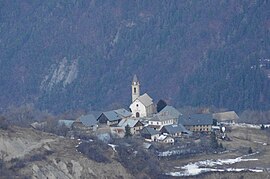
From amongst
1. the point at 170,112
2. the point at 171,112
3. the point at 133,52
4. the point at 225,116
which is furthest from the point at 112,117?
the point at 133,52

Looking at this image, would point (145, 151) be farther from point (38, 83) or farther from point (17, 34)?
point (17, 34)

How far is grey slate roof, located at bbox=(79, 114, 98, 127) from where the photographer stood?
106719 mm

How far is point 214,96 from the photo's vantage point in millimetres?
141125

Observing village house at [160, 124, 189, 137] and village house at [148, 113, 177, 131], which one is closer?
village house at [160, 124, 189, 137]

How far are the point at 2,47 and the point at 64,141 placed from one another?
77860 millimetres

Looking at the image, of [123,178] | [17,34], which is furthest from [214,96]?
[123,178]

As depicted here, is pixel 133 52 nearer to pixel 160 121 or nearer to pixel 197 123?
pixel 197 123

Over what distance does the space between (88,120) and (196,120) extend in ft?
29.8

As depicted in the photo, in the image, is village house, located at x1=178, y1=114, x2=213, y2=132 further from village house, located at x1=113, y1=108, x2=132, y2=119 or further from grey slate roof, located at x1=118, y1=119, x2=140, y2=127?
village house, located at x1=113, y1=108, x2=132, y2=119

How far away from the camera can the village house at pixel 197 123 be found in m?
108

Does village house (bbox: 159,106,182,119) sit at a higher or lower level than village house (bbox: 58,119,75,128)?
higher

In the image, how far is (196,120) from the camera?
109m

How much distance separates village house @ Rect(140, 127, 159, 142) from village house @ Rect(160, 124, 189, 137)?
3.24 feet

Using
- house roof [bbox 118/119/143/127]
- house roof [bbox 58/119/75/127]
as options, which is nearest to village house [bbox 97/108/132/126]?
house roof [bbox 118/119/143/127]
